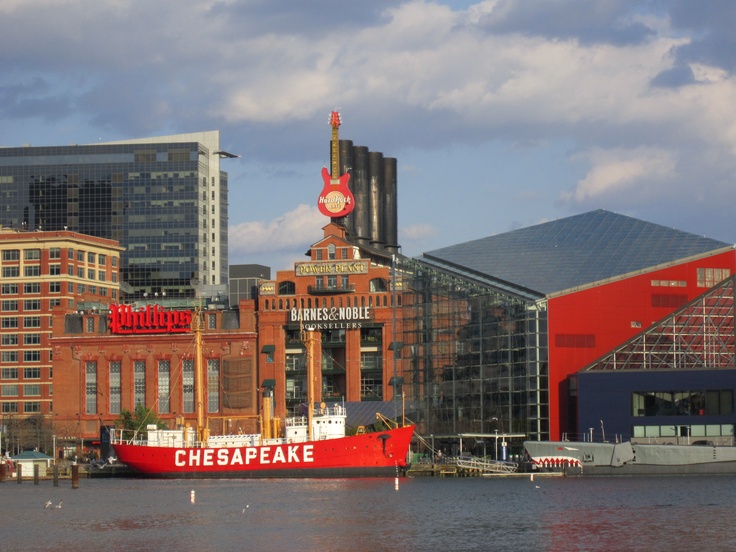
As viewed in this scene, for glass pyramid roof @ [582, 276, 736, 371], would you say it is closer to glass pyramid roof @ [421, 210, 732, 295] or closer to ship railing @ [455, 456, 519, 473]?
glass pyramid roof @ [421, 210, 732, 295]

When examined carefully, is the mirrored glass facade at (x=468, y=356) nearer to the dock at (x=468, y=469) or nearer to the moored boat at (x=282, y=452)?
the dock at (x=468, y=469)

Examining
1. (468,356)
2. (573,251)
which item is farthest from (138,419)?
(573,251)

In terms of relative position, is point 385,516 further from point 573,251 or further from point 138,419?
point 138,419

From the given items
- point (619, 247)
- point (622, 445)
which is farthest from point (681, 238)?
point (622, 445)

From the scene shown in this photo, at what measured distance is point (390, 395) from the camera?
198000 millimetres

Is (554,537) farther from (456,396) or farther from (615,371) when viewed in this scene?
(456,396)

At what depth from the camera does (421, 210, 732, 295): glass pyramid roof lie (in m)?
172

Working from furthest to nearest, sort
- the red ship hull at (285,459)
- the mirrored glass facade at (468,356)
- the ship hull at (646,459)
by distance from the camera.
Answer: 1. the mirrored glass facade at (468,356)
2. the red ship hull at (285,459)
3. the ship hull at (646,459)

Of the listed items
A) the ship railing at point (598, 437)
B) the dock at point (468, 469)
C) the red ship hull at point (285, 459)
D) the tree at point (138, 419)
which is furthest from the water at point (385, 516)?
the tree at point (138, 419)

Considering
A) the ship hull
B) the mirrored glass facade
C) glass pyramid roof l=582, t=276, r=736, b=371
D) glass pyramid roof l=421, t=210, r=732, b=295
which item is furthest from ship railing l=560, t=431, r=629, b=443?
glass pyramid roof l=421, t=210, r=732, b=295

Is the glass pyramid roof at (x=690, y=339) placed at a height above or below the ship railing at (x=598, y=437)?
above

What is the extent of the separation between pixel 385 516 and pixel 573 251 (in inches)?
3206

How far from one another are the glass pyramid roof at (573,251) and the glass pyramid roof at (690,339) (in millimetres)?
10578

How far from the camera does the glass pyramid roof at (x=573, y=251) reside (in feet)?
564
